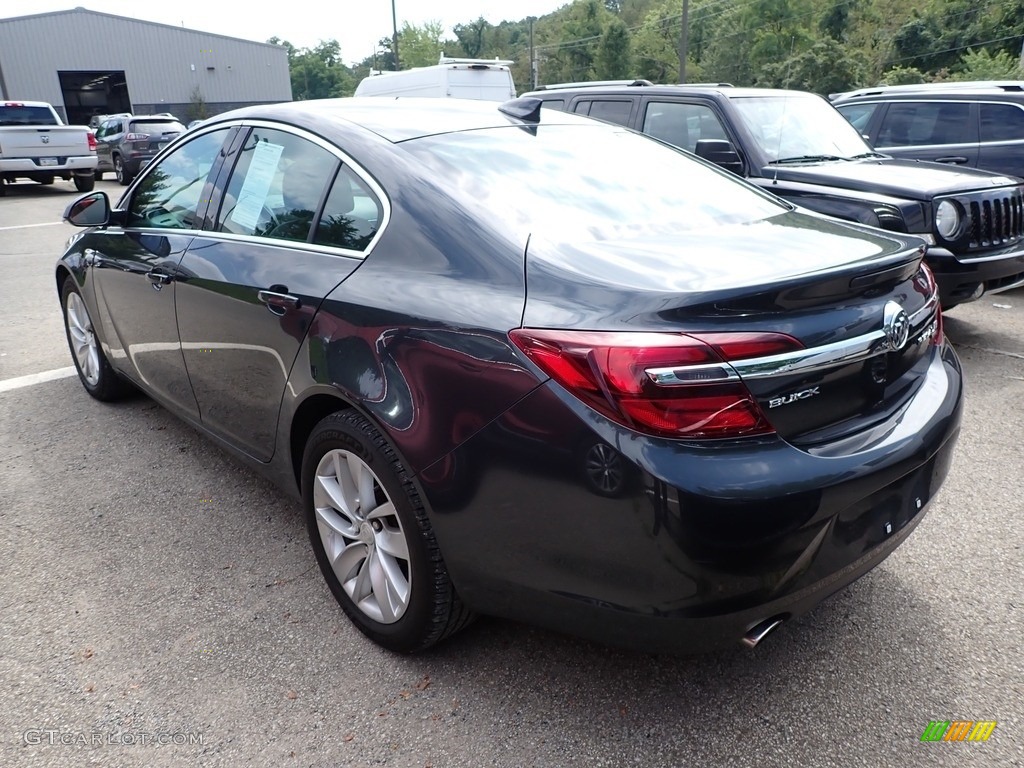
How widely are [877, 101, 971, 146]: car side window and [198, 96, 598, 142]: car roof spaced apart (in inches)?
247

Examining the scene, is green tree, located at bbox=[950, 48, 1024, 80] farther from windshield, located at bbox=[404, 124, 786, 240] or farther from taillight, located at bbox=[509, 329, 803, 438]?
taillight, located at bbox=[509, 329, 803, 438]

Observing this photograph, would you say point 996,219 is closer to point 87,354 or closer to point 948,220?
point 948,220

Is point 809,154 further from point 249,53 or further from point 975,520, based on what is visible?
point 249,53

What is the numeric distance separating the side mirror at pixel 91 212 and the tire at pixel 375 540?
2.19m

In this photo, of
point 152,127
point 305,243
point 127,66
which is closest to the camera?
point 305,243

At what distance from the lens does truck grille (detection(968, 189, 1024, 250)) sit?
205 inches

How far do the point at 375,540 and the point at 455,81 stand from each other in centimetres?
1481

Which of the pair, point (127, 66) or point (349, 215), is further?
point (127, 66)

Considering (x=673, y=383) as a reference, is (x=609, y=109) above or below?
above

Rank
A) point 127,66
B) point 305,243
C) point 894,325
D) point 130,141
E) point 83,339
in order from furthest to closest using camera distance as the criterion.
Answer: point 127,66, point 130,141, point 83,339, point 305,243, point 894,325

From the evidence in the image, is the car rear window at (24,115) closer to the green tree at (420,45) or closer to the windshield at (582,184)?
the windshield at (582,184)

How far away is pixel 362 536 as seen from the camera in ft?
8.19

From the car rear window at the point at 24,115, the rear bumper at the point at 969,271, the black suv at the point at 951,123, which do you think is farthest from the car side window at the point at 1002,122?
the car rear window at the point at 24,115

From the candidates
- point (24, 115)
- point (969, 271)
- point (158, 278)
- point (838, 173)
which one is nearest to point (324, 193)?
point (158, 278)
